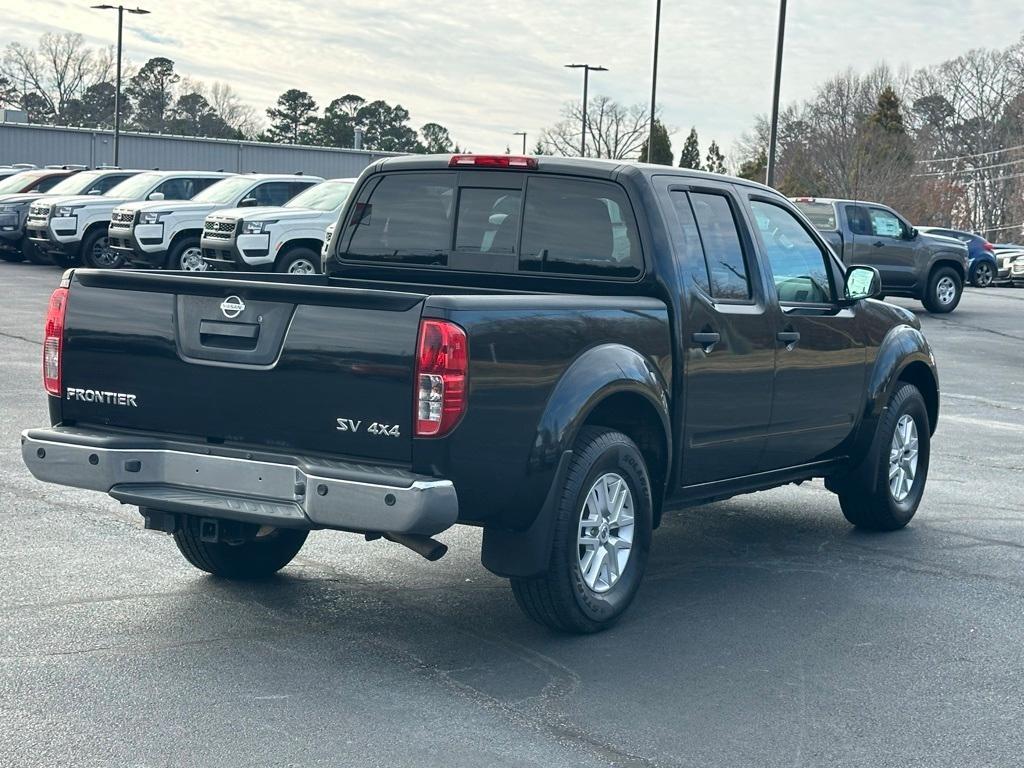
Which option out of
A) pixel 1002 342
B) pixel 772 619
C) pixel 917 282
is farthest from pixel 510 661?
pixel 917 282

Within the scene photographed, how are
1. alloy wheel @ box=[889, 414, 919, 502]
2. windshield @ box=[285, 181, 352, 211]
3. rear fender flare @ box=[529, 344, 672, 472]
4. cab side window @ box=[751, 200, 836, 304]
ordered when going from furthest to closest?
windshield @ box=[285, 181, 352, 211] < alloy wheel @ box=[889, 414, 919, 502] < cab side window @ box=[751, 200, 836, 304] < rear fender flare @ box=[529, 344, 672, 472]

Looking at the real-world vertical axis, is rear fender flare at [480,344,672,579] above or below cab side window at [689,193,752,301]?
below

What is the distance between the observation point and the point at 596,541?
19.1 feet

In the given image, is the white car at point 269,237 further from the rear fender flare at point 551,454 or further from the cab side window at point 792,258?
the rear fender flare at point 551,454

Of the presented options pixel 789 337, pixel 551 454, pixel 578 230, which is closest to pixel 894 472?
pixel 789 337

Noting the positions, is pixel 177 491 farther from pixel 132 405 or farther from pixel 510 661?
pixel 510 661

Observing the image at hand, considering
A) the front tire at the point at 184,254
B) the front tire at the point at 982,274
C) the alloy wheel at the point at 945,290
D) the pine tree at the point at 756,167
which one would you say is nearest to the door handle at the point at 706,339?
the front tire at the point at 184,254

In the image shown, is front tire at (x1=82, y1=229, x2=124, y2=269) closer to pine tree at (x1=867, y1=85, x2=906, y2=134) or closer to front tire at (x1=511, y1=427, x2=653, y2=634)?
front tire at (x1=511, y1=427, x2=653, y2=634)

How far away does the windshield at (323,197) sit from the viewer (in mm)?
21922

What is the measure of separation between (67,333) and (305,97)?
10991cm

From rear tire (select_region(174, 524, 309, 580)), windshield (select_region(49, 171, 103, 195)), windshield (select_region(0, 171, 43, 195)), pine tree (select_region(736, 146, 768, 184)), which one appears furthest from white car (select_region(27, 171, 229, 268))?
pine tree (select_region(736, 146, 768, 184))

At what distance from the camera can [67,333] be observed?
5.65 metres

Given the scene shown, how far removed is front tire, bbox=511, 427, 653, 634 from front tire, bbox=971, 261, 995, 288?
33600 mm

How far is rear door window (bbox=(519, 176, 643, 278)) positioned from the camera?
20.9 feet
